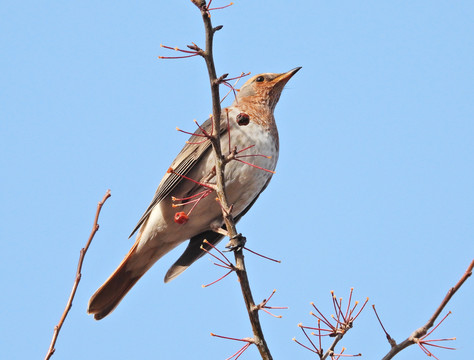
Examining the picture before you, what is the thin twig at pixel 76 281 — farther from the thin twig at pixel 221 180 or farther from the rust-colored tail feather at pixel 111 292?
the rust-colored tail feather at pixel 111 292

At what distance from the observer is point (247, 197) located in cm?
682

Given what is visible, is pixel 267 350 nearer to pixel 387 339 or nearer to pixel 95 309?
pixel 387 339

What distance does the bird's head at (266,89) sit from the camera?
24.7 feet

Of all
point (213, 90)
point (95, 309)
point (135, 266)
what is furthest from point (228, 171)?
point (213, 90)

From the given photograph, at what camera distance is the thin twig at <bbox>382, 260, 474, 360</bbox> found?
3152mm

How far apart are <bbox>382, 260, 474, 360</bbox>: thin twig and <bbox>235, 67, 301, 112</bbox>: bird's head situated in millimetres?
4385

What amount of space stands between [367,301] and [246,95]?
14.0 feet

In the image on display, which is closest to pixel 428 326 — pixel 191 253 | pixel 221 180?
pixel 221 180

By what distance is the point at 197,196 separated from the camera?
21.7 ft

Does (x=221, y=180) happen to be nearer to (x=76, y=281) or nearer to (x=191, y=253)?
(x=76, y=281)

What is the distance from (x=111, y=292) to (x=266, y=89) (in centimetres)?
277

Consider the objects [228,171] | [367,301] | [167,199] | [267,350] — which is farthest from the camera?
[167,199]

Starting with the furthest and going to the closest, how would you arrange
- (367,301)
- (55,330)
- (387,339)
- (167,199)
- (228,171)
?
(167,199) → (228,171) → (367,301) → (387,339) → (55,330)

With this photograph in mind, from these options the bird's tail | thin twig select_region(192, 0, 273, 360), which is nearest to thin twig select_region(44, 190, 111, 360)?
thin twig select_region(192, 0, 273, 360)
